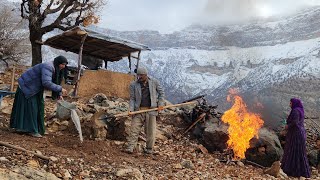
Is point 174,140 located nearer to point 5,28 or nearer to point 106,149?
point 106,149

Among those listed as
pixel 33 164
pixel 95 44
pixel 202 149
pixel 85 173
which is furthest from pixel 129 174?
pixel 95 44

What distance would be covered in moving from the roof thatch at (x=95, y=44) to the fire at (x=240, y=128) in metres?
5.23

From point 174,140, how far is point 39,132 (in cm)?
384

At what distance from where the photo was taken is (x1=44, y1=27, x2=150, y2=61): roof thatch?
11758 millimetres

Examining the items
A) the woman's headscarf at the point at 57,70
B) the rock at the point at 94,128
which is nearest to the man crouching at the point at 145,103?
the rock at the point at 94,128

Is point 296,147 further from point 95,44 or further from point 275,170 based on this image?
point 95,44

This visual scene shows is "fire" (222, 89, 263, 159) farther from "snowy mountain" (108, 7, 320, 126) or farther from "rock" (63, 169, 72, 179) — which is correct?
"snowy mountain" (108, 7, 320, 126)

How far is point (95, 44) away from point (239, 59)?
2347 inches

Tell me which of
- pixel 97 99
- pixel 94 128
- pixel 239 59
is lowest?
pixel 94 128

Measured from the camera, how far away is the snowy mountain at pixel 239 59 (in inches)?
1725

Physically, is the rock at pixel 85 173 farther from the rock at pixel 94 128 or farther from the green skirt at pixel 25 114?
the rock at pixel 94 128

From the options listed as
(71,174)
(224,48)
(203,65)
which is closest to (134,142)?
(71,174)

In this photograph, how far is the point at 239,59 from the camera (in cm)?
7000

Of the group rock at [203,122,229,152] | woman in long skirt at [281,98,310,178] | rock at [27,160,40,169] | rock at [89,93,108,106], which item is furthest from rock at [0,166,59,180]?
rock at [89,93,108,106]
